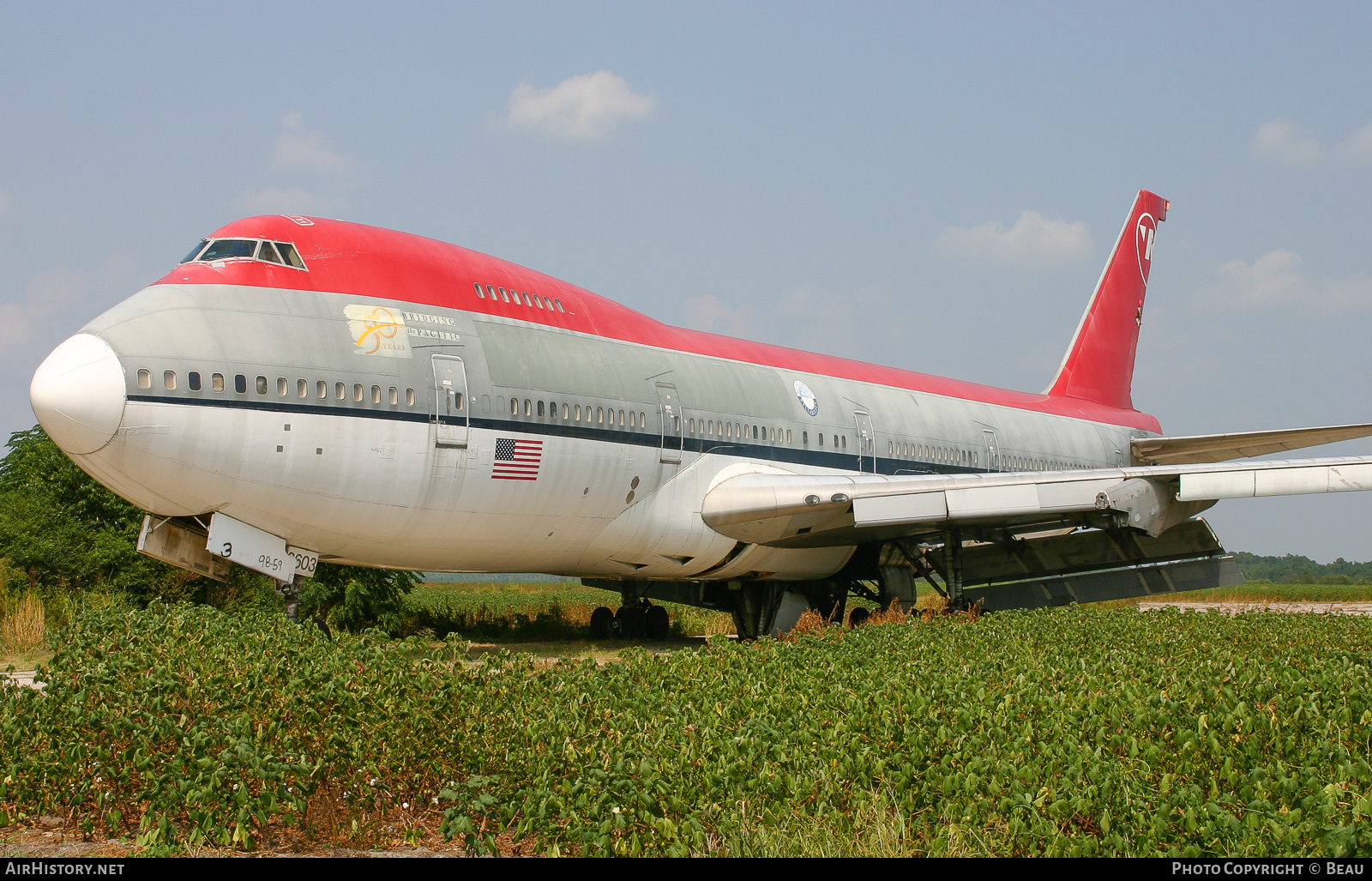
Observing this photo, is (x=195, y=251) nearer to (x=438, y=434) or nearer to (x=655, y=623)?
(x=438, y=434)

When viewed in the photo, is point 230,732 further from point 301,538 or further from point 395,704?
point 301,538

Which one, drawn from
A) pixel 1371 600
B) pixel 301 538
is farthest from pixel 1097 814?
pixel 1371 600

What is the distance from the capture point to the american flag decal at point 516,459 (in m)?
12.7

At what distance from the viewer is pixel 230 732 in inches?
230

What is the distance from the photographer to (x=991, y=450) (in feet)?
74.3

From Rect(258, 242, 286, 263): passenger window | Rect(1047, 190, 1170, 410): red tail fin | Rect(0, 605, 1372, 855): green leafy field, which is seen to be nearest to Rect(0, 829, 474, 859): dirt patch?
Rect(0, 605, 1372, 855): green leafy field

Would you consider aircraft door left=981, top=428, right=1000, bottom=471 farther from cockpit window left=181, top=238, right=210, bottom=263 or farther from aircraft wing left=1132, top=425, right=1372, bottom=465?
cockpit window left=181, top=238, right=210, bottom=263

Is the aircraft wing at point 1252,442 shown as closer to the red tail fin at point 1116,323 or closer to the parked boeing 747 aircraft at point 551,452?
the parked boeing 747 aircraft at point 551,452

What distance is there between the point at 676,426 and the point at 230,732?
9865 millimetres

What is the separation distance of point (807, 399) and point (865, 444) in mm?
1553

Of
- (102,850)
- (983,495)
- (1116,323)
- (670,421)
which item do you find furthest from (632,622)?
(1116,323)

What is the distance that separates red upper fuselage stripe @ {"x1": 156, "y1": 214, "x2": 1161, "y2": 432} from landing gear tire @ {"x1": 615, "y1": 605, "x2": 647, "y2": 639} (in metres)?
5.40

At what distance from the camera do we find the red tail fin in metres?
28.3

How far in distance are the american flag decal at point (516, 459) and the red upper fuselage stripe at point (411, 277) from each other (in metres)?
1.65
